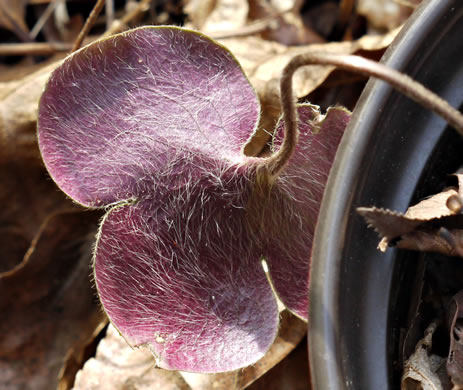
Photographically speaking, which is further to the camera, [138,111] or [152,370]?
[152,370]

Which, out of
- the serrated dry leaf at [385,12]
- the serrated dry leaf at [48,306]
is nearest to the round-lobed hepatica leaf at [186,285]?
the serrated dry leaf at [48,306]

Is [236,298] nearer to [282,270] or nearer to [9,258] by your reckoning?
[282,270]

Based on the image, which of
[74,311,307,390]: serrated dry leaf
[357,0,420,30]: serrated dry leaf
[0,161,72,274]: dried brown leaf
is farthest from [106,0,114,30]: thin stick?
[74,311,307,390]: serrated dry leaf

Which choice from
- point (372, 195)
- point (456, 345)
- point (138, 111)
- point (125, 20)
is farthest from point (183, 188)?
point (125, 20)

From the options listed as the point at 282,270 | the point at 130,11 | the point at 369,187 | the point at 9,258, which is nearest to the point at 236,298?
the point at 282,270

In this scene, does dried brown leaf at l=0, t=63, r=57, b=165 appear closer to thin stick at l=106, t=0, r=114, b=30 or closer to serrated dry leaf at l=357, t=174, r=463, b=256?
thin stick at l=106, t=0, r=114, b=30

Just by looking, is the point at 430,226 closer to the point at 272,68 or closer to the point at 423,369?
the point at 423,369

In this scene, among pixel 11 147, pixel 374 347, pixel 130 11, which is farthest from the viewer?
pixel 130 11
